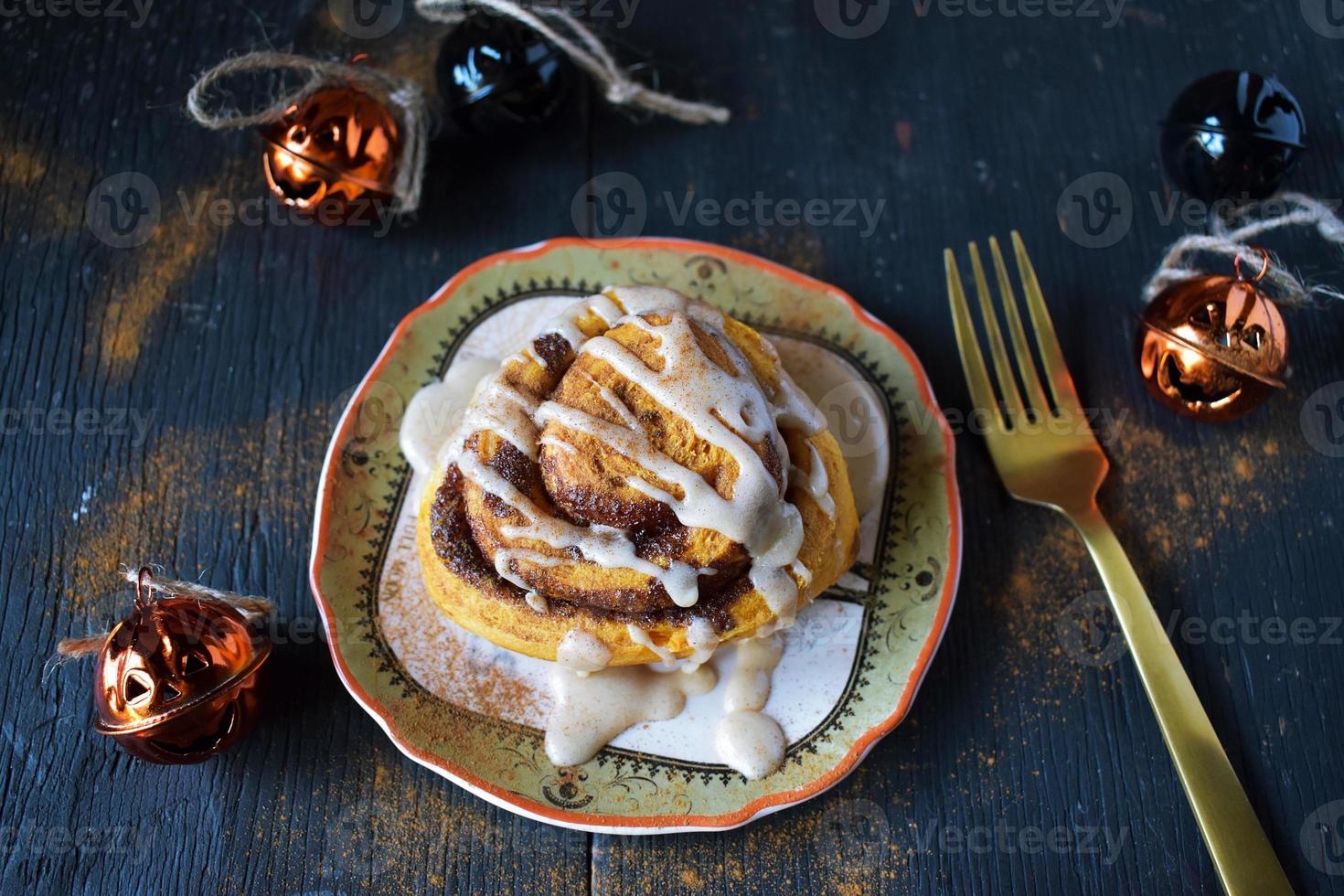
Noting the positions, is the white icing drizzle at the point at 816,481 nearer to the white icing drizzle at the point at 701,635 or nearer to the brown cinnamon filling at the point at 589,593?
the brown cinnamon filling at the point at 589,593

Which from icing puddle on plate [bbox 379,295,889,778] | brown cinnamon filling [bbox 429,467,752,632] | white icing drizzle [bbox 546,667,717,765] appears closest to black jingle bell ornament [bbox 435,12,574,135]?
icing puddle on plate [bbox 379,295,889,778]

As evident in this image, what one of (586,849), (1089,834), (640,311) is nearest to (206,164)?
(640,311)

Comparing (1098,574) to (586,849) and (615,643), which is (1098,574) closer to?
(615,643)

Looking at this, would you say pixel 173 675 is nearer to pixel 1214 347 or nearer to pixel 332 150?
pixel 332 150

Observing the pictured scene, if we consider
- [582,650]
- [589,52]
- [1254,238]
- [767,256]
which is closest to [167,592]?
[582,650]

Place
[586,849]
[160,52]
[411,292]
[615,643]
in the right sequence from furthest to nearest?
[160,52]
[411,292]
[586,849]
[615,643]

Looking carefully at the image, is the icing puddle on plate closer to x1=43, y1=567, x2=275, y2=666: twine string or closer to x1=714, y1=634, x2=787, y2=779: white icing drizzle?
x1=714, y1=634, x2=787, y2=779: white icing drizzle
